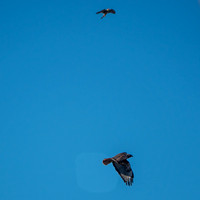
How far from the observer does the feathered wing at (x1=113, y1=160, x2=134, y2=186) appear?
44.0ft

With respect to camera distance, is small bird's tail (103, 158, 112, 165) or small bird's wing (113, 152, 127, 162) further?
small bird's wing (113, 152, 127, 162)

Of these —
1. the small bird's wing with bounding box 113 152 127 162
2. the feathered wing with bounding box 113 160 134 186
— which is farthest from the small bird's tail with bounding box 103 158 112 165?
the feathered wing with bounding box 113 160 134 186

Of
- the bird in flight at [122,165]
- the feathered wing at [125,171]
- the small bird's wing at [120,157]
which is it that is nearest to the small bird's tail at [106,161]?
the bird in flight at [122,165]

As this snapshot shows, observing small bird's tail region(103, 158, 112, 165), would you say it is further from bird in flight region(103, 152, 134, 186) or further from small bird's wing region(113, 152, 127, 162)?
small bird's wing region(113, 152, 127, 162)

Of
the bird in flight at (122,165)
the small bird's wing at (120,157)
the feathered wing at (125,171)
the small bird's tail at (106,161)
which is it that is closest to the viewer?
the feathered wing at (125,171)

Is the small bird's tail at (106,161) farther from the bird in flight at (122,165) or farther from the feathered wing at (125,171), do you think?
the feathered wing at (125,171)

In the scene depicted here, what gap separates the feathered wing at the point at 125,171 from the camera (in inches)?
528

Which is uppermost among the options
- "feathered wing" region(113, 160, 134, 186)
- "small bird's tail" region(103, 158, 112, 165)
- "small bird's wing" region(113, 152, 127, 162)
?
"small bird's wing" region(113, 152, 127, 162)

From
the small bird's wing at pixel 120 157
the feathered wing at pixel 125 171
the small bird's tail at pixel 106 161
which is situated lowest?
the feathered wing at pixel 125 171

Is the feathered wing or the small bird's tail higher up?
the small bird's tail

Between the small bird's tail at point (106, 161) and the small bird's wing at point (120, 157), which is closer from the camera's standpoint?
the small bird's tail at point (106, 161)

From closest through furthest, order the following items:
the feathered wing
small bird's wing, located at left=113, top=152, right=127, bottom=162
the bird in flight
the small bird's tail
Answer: the feathered wing → the bird in flight → the small bird's tail → small bird's wing, located at left=113, top=152, right=127, bottom=162

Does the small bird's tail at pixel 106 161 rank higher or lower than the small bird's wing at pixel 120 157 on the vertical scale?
lower

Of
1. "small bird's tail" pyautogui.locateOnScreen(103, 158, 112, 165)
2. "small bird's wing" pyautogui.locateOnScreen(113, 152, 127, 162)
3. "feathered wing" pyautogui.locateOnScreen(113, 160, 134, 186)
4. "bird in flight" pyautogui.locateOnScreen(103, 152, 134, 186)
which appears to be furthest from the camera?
"small bird's wing" pyautogui.locateOnScreen(113, 152, 127, 162)
